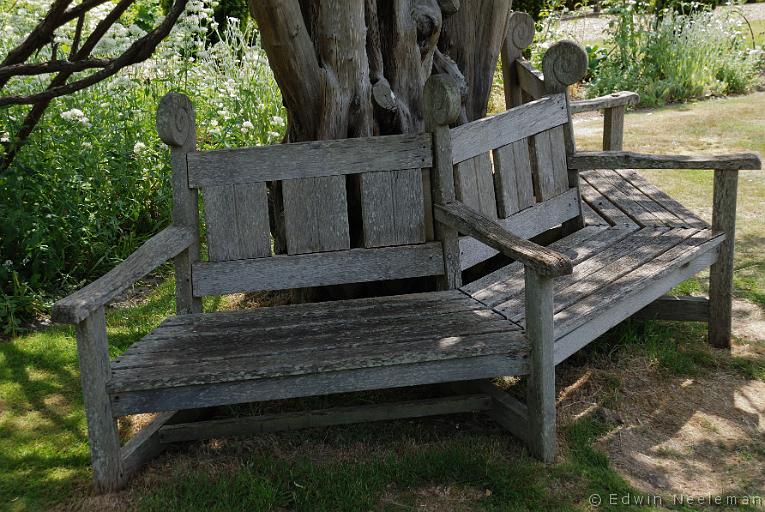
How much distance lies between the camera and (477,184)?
3.90m

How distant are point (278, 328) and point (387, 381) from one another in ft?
1.78

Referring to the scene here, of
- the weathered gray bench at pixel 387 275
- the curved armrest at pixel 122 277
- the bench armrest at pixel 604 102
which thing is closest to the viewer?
the curved armrest at pixel 122 277

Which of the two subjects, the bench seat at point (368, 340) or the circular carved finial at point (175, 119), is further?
the circular carved finial at point (175, 119)

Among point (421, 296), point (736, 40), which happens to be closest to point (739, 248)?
point (421, 296)

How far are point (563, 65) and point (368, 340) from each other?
1928 millimetres

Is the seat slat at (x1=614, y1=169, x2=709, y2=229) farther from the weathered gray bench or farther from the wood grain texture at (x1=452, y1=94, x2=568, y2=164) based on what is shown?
the wood grain texture at (x1=452, y1=94, x2=568, y2=164)

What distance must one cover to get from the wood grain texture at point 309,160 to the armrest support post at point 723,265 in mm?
1470

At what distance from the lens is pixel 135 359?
10.0 feet

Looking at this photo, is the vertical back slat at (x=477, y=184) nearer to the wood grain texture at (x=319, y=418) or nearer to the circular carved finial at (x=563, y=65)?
the circular carved finial at (x=563, y=65)

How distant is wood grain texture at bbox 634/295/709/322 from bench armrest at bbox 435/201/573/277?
4.48 ft

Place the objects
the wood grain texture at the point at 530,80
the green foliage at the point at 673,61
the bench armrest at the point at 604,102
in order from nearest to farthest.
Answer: the wood grain texture at the point at 530,80 < the bench armrest at the point at 604,102 < the green foliage at the point at 673,61

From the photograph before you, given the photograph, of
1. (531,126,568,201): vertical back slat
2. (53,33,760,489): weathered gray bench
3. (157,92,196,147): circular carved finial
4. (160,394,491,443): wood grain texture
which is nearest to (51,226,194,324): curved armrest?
(53,33,760,489): weathered gray bench

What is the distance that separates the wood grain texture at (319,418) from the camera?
329 cm

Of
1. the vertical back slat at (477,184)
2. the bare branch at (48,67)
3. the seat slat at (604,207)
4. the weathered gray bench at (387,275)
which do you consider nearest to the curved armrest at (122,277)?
the weathered gray bench at (387,275)
